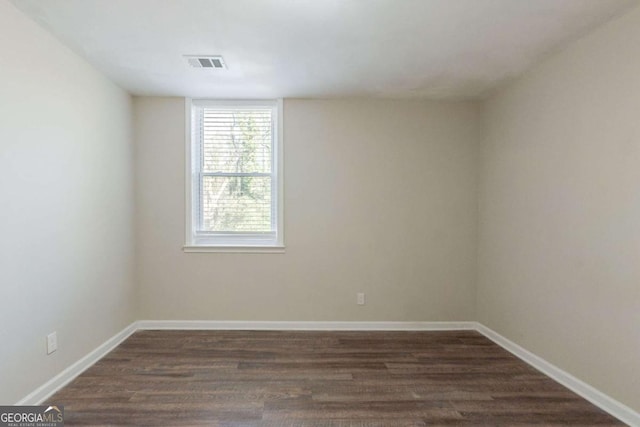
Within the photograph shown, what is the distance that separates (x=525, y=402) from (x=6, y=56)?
3.88 metres

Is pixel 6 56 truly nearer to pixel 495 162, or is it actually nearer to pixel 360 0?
pixel 360 0

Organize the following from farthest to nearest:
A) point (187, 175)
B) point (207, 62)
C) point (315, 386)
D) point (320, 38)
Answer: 1. point (187, 175)
2. point (207, 62)
3. point (315, 386)
4. point (320, 38)

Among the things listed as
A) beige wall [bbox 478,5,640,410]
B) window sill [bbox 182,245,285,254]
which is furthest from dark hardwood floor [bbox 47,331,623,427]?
window sill [bbox 182,245,285,254]

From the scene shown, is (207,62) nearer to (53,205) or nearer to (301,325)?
(53,205)

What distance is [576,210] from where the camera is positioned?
103 inches

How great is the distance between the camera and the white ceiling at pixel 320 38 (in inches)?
84.7

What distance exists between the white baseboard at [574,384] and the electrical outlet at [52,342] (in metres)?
3.66

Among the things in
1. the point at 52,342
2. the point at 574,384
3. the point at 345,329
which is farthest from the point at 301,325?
the point at 574,384

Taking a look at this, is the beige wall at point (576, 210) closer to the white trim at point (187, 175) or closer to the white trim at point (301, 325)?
the white trim at point (301, 325)

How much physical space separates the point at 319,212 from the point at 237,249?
0.96m

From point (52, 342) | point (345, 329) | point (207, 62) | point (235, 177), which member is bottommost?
point (345, 329)

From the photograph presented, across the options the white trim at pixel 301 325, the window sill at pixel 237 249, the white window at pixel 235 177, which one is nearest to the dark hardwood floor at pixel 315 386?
the white trim at pixel 301 325

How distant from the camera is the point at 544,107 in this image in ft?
9.70

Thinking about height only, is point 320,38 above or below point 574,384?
above
